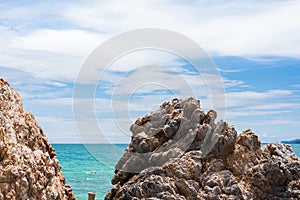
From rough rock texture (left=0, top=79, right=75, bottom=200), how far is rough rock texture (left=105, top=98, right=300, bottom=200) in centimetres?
234

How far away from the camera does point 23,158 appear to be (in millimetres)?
8180

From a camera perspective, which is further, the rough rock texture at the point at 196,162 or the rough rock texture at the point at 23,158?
the rough rock texture at the point at 196,162

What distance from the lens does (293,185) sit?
11258 millimetres

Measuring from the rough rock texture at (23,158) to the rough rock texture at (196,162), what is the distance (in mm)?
2342

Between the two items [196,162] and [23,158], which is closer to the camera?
[23,158]

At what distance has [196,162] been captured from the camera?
11125 millimetres

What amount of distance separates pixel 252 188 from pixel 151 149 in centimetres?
245

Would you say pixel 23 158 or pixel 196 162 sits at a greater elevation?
pixel 196 162

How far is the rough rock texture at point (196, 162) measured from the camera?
1073cm

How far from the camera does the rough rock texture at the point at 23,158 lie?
7898 mm

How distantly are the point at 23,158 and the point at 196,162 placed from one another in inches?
167

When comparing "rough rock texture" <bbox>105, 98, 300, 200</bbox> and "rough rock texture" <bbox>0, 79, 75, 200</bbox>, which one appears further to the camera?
"rough rock texture" <bbox>105, 98, 300, 200</bbox>

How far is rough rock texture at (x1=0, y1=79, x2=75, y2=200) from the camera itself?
790 centimetres

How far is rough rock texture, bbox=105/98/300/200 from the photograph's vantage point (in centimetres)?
1073
